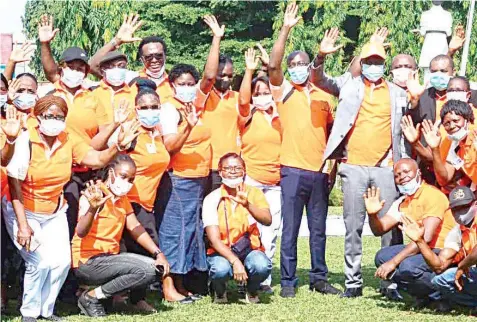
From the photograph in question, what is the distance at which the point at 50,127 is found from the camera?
7.34 meters

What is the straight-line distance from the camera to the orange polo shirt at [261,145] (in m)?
8.98

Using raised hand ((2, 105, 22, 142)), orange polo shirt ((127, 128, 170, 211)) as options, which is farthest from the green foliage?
raised hand ((2, 105, 22, 142))

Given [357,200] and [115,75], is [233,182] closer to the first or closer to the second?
[357,200]

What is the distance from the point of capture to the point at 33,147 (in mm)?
7328

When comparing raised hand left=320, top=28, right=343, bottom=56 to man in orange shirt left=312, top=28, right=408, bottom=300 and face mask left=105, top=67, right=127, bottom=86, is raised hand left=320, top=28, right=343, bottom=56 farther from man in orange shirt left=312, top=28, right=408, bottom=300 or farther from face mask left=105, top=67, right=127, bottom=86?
face mask left=105, top=67, right=127, bottom=86

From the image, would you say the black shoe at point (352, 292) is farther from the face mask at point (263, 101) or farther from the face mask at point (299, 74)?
the face mask at point (299, 74)

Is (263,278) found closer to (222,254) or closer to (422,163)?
(222,254)

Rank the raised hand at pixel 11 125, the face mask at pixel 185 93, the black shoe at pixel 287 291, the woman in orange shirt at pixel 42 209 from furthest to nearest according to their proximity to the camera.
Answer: the black shoe at pixel 287 291 < the face mask at pixel 185 93 < the woman in orange shirt at pixel 42 209 < the raised hand at pixel 11 125

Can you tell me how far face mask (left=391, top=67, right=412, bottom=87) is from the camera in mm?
9047

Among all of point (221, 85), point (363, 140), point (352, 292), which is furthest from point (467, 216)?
point (221, 85)

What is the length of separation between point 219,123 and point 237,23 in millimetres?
19584

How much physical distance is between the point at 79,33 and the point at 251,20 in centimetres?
720

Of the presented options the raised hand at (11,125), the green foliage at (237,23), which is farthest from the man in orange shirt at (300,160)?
the green foliage at (237,23)

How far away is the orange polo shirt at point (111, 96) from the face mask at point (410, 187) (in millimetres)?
2497
